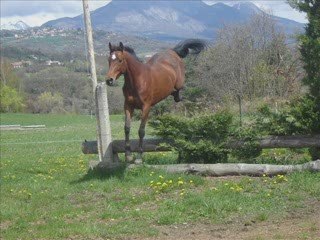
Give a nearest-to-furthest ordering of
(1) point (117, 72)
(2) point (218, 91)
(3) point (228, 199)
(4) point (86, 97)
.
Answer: (3) point (228, 199) → (1) point (117, 72) → (2) point (218, 91) → (4) point (86, 97)

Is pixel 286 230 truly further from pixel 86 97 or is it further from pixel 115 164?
pixel 86 97

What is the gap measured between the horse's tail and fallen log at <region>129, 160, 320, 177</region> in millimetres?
2335

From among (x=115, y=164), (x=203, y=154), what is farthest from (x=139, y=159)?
(x=203, y=154)

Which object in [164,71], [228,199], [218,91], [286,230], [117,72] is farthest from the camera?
[218,91]

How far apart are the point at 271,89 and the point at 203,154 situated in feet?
63.2

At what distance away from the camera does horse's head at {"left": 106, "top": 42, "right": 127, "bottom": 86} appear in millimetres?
9969

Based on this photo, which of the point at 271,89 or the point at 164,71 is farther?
the point at 271,89

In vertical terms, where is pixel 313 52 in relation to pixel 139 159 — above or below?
above

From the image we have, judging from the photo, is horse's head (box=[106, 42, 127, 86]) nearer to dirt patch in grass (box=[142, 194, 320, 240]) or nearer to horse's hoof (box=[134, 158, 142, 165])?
horse's hoof (box=[134, 158, 142, 165])

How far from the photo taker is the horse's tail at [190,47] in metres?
11.2

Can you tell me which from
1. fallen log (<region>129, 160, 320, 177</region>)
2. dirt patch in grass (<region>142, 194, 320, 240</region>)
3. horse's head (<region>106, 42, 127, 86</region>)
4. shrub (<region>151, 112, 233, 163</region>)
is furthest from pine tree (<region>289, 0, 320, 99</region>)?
horse's head (<region>106, 42, 127, 86</region>)

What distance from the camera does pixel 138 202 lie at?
1000cm

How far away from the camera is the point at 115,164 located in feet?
39.4

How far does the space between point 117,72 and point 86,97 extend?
9528cm
